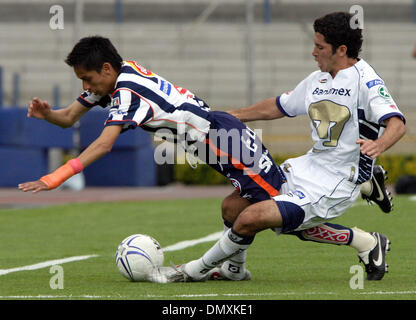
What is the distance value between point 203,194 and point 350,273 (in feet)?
36.1

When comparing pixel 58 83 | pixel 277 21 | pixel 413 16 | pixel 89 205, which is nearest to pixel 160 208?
pixel 89 205

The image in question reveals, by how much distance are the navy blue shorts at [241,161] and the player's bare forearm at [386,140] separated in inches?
33.8

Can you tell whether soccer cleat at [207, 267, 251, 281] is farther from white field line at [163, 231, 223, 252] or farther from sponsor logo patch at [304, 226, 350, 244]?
white field line at [163, 231, 223, 252]

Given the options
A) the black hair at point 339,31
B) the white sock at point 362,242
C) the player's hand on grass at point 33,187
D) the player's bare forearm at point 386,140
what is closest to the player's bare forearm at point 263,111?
the black hair at point 339,31

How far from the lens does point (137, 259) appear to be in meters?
6.45

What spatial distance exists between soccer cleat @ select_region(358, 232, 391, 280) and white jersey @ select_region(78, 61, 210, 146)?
56.2 inches

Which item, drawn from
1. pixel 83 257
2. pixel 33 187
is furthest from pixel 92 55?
pixel 83 257

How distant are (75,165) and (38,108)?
4.05 ft

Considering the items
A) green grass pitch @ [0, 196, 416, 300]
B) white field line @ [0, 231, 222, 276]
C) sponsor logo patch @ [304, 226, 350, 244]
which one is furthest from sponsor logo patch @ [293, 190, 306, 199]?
white field line @ [0, 231, 222, 276]

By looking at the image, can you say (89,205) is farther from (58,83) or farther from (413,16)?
(413,16)

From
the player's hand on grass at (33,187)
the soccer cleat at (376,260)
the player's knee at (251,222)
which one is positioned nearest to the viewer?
the player's hand on grass at (33,187)

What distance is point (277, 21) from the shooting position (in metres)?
25.6

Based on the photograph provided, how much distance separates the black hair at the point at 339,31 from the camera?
242 inches

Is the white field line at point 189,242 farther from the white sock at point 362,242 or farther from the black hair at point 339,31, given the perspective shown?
the black hair at point 339,31
